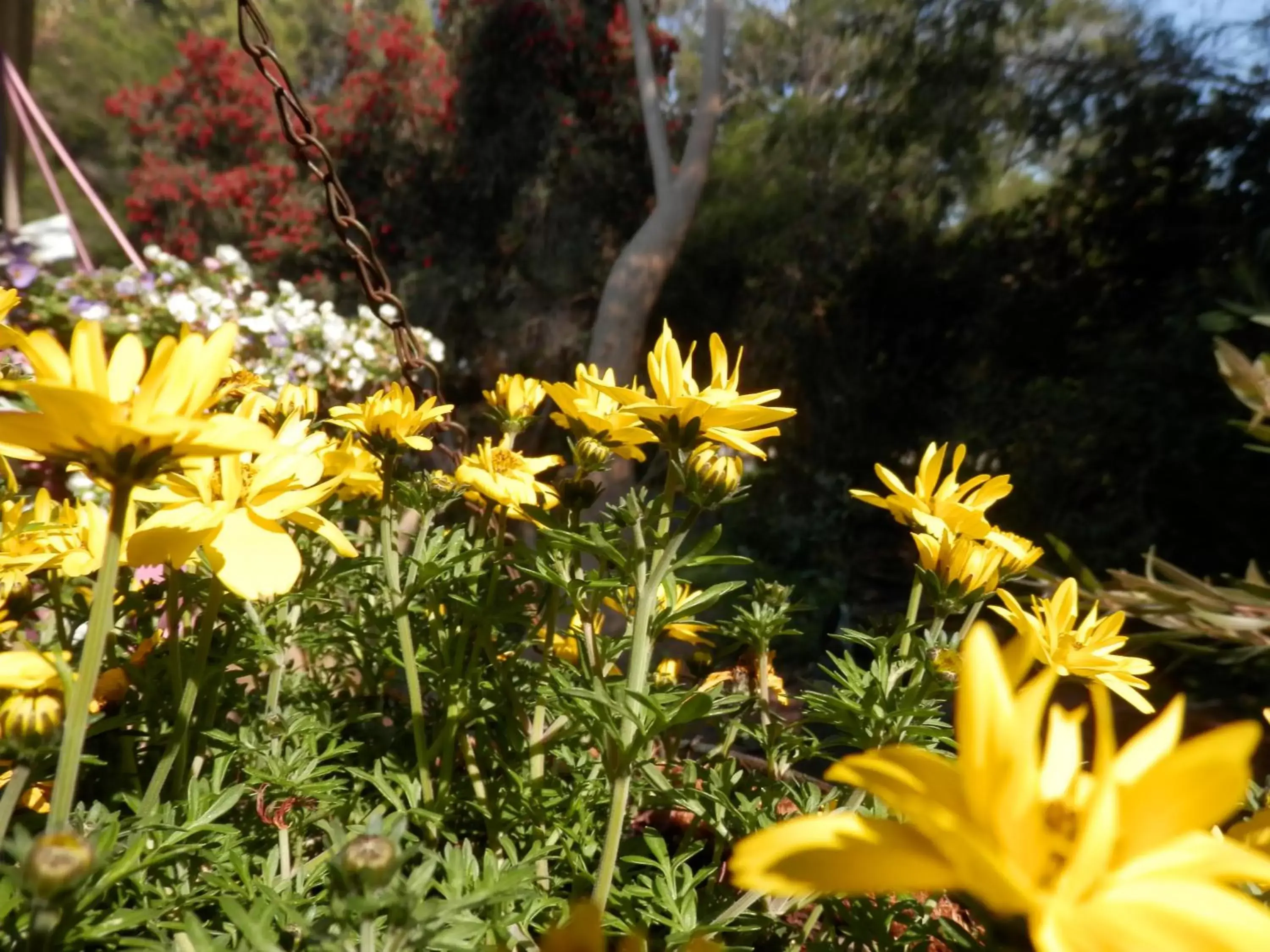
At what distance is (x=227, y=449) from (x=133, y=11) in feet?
19.3

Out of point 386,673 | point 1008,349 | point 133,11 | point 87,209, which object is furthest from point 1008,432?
point 133,11

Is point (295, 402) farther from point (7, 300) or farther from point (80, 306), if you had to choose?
point (80, 306)

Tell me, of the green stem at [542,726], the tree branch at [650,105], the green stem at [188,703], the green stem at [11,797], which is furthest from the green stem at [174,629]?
the tree branch at [650,105]

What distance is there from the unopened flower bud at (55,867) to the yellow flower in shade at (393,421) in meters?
0.36

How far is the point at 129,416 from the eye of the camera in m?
0.34

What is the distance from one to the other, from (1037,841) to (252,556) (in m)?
0.39

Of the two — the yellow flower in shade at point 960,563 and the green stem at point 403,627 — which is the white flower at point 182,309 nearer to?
the green stem at point 403,627

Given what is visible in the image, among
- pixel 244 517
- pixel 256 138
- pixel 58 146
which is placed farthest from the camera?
pixel 256 138

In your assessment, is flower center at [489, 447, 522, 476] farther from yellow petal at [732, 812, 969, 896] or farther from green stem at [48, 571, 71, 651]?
yellow petal at [732, 812, 969, 896]

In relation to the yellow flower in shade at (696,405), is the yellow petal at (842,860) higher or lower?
lower

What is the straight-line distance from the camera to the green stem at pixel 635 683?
0.49m

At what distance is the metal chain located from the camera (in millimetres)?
567

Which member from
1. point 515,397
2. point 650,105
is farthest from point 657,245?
point 515,397

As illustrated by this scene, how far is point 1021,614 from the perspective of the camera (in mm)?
592
